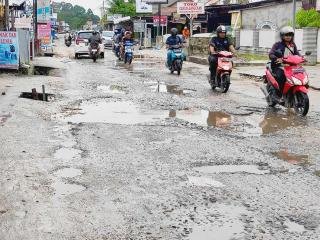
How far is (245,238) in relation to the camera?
13.4 feet

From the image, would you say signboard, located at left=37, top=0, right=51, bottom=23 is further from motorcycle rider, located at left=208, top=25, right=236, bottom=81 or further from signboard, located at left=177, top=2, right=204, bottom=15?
motorcycle rider, located at left=208, top=25, right=236, bottom=81

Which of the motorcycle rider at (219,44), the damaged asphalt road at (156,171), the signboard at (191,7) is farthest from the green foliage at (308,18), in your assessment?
the damaged asphalt road at (156,171)

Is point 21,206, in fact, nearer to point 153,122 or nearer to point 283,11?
point 153,122

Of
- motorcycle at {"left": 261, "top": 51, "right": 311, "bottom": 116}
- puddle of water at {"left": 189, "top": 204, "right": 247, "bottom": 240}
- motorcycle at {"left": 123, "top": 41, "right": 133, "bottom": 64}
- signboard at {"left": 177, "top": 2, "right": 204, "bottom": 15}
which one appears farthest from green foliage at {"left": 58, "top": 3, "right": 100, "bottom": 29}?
puddle of water at {"left": 189, "top": 204, "right": 247, "bottom": 240}

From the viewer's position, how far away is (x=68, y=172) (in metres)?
5.94

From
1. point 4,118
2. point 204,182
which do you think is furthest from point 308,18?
point 204,182

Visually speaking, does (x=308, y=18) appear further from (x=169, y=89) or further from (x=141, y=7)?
(x=141, y=7)

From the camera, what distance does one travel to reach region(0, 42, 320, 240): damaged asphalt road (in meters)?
4.34

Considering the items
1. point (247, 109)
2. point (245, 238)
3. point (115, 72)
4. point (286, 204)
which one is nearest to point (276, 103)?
point (247, 109)

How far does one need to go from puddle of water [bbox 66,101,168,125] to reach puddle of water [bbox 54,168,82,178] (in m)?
3.16

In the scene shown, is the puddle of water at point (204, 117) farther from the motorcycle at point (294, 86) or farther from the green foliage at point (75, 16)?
the green foliage at point (75, 16)

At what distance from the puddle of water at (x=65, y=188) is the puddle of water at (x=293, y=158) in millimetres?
2759

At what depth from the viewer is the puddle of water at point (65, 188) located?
5207 mm

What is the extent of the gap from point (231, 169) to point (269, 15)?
29.8 meters
